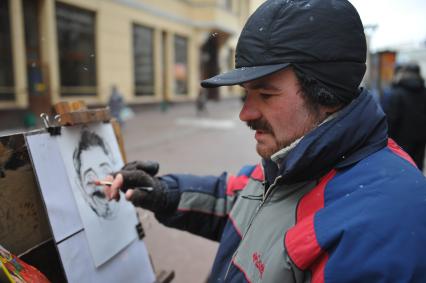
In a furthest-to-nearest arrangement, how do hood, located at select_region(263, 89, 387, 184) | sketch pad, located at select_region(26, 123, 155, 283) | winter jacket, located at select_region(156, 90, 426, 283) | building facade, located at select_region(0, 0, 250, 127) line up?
building facade, located at select_region(0, 0, 250, 127), sketch pad, located at select_region(26, 123, 155, 283), hood, located at select_region(263, 89, 387, 184), winter jacket, located at select_region(156, 90, 426, 283)

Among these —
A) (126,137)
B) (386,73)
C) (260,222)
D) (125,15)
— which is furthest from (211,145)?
(260,222)

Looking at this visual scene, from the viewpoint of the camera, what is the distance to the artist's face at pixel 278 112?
1.06 metres

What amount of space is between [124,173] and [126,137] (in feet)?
27.3

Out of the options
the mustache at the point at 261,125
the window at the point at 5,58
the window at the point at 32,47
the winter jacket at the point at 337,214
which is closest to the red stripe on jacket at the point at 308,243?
the winter jacket at the point at 337,214

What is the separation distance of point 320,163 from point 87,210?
1.04 metres

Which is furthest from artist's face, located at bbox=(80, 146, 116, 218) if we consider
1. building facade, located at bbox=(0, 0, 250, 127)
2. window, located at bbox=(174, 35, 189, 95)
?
window, located at bbox=(174, 35, 189, 95)

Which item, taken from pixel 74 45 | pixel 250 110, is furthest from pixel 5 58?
pixel 250 110

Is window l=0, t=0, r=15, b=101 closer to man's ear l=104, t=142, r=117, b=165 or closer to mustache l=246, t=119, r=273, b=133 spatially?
man's ear l=104, t=142, r=117, b=165

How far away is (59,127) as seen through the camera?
1.56 meters

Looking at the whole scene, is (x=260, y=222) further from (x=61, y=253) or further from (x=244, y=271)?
(x=61, y=253)

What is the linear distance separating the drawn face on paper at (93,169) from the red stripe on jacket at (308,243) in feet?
3.27

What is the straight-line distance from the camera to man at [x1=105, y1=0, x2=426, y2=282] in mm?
829

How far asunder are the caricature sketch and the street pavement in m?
0.48

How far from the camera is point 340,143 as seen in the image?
39.3 inches
